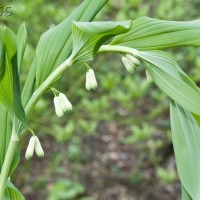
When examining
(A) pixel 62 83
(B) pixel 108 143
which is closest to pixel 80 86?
(A) pixel 62 83

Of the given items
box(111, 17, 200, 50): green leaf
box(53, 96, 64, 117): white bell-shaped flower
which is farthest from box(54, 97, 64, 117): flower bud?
box(111, 17, 200, 50): green leaf

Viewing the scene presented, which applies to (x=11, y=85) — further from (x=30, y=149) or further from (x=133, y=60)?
(x=133, y=60)

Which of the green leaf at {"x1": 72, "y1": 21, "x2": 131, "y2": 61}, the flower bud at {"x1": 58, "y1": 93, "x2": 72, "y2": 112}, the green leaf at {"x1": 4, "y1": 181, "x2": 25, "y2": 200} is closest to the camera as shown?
the green leaf at {"x1": 72, "y1": 21, "x2": 131, "y2": 61}

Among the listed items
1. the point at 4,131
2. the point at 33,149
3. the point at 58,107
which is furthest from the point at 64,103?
the point at 4,131

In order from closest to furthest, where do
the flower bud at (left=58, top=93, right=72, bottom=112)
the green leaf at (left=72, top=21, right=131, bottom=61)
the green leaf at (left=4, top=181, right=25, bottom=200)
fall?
the green leaf at (left=72, top=21, right=131, bottom=61), the flower bud at (left=58, top=93, right=72, bottom=112), the green leaf at (left=4, top=181, right=25, bottom=200)

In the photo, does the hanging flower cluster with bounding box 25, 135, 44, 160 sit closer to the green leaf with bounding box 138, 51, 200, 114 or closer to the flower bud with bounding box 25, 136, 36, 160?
the flower bud with bounding box 25, 136, 36, 160

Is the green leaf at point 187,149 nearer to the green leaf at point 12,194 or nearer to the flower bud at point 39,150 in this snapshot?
the flower bud at point 39,150
